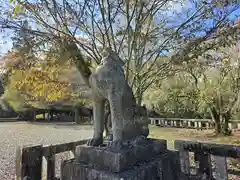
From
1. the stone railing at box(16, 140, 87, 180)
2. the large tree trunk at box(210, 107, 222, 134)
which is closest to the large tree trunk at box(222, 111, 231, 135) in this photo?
the large tree trunk at box(210, 107, 222, 134)

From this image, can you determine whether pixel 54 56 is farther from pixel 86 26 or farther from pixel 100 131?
pixel 100 131

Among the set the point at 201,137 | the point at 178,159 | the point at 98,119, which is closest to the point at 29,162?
the point at 98,119

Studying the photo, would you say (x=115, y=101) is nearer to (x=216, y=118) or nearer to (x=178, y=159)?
(x=178, y=159)

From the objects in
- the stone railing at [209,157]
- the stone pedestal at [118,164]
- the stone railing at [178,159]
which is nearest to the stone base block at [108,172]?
the stone pedestal at [118,164]

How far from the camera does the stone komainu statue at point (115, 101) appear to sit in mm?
1921

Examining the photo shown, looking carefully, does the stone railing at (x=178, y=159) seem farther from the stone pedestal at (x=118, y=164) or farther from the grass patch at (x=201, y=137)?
the grass patch at (x=201, y=137)

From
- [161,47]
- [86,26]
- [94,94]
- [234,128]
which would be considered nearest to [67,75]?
[86,26]

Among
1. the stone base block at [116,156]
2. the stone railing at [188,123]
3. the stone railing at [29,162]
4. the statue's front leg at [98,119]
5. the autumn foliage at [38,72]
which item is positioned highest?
the autumn foliage at [38,72]

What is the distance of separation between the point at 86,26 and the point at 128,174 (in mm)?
2704

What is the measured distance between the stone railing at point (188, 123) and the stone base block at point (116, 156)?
30.9ft

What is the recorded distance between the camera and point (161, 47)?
387 centimetres

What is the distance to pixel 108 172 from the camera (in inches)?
68.5

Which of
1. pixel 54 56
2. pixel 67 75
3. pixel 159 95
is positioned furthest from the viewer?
pixel 159 95

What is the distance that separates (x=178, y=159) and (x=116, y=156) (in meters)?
1.12
